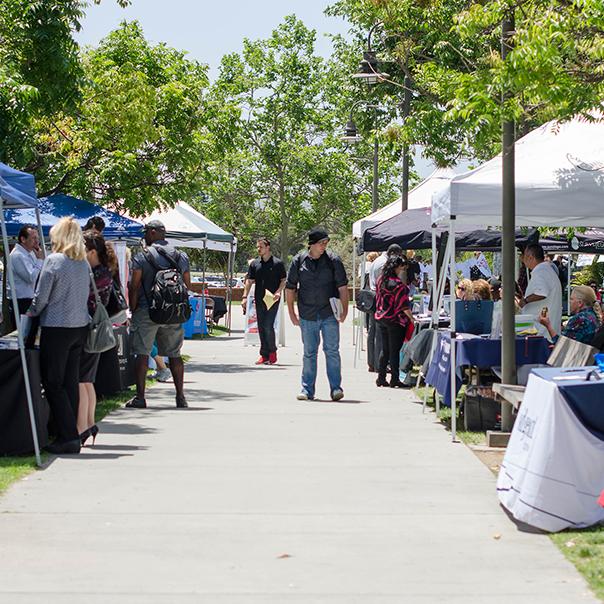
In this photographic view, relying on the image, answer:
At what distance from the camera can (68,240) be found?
9094 mm

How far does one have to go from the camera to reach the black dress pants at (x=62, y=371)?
9094 mm

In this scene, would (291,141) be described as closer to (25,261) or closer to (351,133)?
(351,133)

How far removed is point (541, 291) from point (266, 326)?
732 cm

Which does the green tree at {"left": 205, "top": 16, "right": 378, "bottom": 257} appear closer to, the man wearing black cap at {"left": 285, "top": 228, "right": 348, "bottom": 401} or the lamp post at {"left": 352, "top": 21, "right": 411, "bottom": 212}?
the lamp post at {"left": 352, "top": 21, "right": 411, "bottom": 212}

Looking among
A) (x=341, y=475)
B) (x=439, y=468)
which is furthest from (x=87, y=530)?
(x=439, y=468)

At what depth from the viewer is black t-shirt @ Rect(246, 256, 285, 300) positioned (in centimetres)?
1916

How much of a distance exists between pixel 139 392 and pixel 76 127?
7.41 m

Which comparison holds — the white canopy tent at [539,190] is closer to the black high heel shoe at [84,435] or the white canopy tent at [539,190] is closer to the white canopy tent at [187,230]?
the black high heel shoe at [84,435]

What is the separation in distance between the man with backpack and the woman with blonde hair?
296 cm

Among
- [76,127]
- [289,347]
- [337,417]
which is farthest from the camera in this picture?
[289,347]

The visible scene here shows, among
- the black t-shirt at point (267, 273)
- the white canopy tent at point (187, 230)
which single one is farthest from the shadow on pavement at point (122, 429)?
the white canopy tent at point (187, 230)

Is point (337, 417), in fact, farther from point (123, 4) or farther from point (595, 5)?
point (123, 4)

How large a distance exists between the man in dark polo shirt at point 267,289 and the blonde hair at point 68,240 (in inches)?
385

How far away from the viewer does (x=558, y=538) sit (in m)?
6.64
